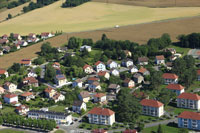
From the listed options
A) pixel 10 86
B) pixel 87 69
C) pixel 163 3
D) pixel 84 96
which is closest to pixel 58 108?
pixel 84 96

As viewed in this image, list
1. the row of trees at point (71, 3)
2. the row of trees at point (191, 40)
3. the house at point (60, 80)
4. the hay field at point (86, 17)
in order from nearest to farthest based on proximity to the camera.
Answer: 1. the house at point (60, 80)
2. the row of trees at point (191, 40)
3. the hay field at point (86, 17)
4. the row of trees at point (71, 3)

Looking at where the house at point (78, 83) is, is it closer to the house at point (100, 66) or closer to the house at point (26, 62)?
the house at point (100, 66)

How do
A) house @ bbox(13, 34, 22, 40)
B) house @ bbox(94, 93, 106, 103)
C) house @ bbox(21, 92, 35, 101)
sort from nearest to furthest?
house @ bbox(94, 93, 106, 103)
house @ bbox(21, 92, 35, 101)
house @ bbox(13, 34, 22, 40)

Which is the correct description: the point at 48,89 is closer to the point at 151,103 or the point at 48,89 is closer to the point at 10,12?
the point at 151,103

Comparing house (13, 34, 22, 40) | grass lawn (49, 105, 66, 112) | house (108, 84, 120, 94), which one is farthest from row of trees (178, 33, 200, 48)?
house (13, 34, 22, 40)

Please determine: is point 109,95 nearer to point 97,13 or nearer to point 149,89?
point 149,89

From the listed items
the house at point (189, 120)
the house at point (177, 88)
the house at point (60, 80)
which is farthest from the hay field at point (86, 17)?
the house at point (189, 120)

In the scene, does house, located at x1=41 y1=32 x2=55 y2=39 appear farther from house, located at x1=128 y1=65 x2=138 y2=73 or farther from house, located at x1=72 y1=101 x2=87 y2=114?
house, located at x1=72 y1=101 x2=87 y2=114

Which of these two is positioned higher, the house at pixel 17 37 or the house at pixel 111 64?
the house at pixel 17 37
